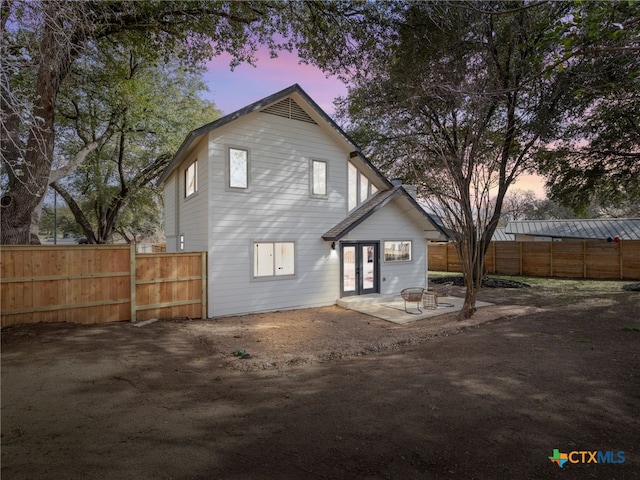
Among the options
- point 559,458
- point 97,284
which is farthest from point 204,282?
point 559,458

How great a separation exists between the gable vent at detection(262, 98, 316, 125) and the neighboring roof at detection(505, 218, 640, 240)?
24228 mm

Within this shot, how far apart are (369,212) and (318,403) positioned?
837cm

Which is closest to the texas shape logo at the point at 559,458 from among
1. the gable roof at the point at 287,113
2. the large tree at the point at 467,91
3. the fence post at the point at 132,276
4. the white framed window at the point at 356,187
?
the large tree at the point at 467,91

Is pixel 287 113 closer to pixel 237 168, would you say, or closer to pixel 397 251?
pixel 237 168

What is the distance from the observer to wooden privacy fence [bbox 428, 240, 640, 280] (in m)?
17.3

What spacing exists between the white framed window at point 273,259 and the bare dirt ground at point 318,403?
293 cm

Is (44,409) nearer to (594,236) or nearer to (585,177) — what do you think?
(585,177)

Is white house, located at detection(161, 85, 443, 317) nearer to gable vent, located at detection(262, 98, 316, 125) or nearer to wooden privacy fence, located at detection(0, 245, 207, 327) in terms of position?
gable vent, located at detection(262, 98, 316, 125)

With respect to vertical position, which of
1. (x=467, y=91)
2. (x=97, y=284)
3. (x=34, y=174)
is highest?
(x=467, y=91)

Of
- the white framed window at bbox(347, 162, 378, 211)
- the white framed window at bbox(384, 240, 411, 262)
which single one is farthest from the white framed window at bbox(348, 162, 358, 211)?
the white framed window at bbox(384, 240, 411, 262)

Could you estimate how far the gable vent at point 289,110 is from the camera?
11.1 metres

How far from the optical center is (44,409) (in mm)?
3947

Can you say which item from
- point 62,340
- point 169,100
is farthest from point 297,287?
point 169,100

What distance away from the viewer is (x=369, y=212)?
11.9 meters
